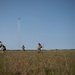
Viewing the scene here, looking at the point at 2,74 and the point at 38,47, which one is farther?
the point at 38,47

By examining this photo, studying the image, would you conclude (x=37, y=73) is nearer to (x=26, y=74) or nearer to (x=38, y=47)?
(x=26, y=74)

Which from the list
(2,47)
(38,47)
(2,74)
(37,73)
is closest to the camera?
(2,74)

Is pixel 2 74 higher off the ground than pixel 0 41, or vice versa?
pixel 0 41

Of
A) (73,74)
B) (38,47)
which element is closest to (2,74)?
(73,74)

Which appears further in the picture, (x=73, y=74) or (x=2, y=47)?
(x=2, y=47)

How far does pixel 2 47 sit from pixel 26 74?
1953 centimetres

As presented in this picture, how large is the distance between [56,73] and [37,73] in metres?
0.73

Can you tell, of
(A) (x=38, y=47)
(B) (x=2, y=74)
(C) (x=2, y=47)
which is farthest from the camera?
(A) (x=38, y=47)

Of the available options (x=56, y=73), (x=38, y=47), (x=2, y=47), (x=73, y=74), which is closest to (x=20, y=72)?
(x=56, y=73)

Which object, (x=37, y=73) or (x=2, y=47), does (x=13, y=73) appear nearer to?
(x=37, y=73)

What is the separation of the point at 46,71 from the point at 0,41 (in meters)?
19.7

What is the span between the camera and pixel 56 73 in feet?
24.2

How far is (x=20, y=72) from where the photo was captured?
7629mm

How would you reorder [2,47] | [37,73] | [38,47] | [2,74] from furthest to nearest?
[38,47] → [2,47] → [37,73] → [2,74]
